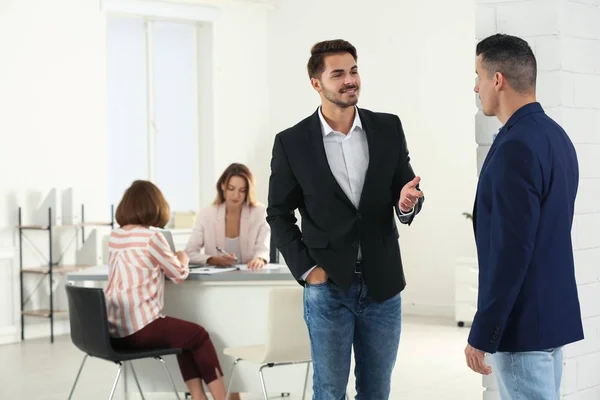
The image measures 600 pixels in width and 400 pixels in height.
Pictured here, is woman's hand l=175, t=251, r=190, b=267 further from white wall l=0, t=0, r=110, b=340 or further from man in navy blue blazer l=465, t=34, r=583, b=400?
white wall l=0, t=0, r=110, b=340

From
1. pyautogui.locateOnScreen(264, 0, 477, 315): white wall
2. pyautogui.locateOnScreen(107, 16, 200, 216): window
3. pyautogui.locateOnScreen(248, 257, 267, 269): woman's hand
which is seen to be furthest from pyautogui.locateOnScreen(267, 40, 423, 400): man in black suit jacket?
pyautogui.locateOnScreen(107, 16, 200, 216): window

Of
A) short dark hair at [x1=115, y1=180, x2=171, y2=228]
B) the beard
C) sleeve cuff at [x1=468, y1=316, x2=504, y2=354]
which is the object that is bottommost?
sleeve cuff at [x1=468, y1=316, x2=504, y2=354]

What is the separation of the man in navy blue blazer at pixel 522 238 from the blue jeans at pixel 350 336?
0.74m

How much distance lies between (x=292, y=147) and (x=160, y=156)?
22.5 ft

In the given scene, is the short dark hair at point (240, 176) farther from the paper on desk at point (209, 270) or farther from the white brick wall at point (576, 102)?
the white brick wall at point (576, 102)

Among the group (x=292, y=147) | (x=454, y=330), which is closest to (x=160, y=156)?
(x=454, y=330)

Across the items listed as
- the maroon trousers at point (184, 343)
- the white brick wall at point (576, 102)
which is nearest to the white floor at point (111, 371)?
the maroon trousers at point (184, 343)

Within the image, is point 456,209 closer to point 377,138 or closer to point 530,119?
point 377,138

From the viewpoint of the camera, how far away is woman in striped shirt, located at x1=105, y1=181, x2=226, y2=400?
4828mm

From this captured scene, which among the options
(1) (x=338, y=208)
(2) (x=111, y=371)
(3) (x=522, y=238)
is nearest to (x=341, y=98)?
(1) (x=338, y=208)

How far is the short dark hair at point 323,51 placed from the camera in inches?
125

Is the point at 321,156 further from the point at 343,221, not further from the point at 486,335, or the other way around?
the point at 486,335

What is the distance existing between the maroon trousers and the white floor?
0.74 metres

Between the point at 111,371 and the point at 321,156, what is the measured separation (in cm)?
406
